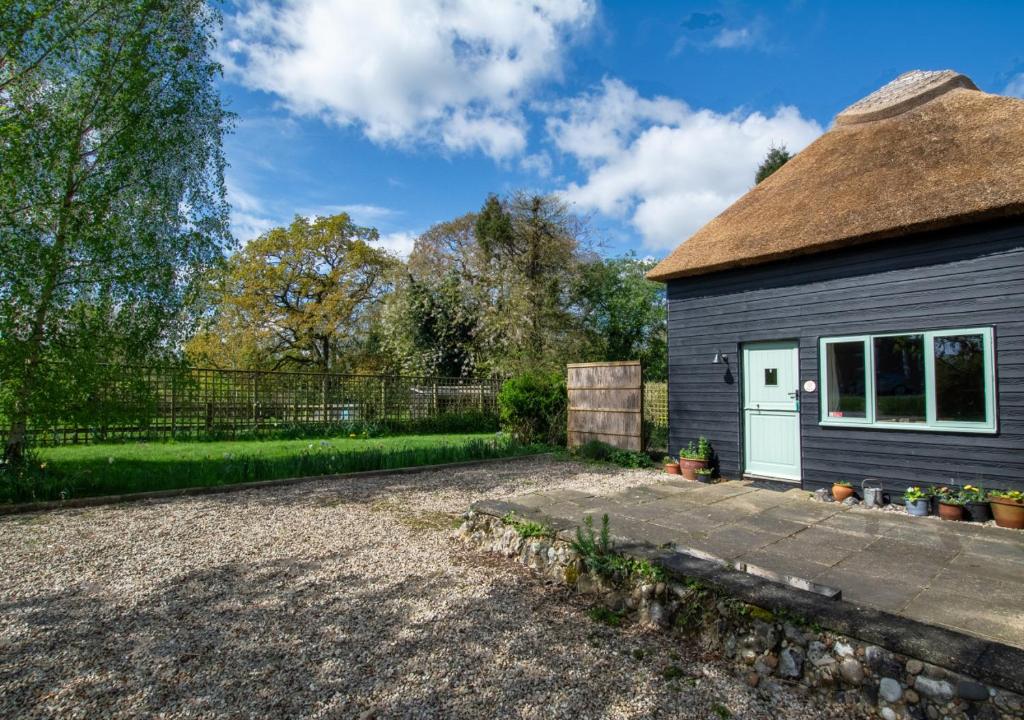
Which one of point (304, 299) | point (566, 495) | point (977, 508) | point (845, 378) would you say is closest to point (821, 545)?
point (977, 508)

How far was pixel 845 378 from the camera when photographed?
237 inches

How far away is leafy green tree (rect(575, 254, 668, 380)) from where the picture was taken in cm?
1753

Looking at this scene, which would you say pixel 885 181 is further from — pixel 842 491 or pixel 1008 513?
pixel 1008 513

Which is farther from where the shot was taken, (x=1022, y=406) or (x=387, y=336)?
(x=387, y=336)

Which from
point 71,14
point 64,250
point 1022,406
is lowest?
point 1022,406

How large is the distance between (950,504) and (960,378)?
50.1 inches

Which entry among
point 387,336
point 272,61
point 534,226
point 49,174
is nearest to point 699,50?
point 272,61

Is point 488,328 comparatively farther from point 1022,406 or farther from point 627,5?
point 1022,406

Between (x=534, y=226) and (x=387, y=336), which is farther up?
(x=534, y=226)

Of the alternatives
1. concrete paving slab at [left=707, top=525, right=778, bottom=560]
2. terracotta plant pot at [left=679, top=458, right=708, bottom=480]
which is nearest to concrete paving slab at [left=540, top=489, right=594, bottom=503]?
concrete paving slab at [left=707, top=525, right=778, bottom=560]

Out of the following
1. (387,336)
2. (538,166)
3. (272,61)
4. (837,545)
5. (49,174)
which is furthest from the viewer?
(387,336)

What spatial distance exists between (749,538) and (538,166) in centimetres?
1324

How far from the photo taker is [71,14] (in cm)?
588

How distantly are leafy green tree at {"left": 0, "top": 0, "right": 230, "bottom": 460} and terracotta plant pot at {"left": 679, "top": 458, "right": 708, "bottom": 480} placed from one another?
703cm
